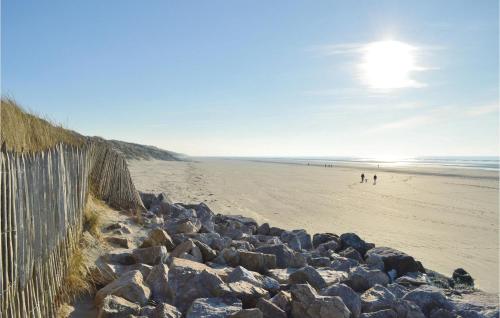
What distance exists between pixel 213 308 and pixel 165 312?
1.45ft

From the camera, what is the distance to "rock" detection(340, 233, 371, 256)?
750 centimetres

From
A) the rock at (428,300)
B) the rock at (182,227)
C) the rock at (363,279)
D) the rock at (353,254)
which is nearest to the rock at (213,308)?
the rock at (363,279)

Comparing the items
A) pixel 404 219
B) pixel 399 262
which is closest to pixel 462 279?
pixel 399 262

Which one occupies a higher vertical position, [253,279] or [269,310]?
[253,279]

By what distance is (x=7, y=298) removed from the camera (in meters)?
2.54

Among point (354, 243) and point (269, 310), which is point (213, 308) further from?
point (354, 243)

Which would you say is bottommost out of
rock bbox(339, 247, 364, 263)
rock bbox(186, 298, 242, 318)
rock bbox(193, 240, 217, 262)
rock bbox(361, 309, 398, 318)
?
rock bbox(339, 247, 364, 263)

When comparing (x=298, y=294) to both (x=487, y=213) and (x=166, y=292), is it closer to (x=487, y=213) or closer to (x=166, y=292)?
(x=166, y=292)

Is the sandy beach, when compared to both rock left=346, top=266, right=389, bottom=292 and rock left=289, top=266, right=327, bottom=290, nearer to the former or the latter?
rock left=346, top=266, right=389, bottom=292

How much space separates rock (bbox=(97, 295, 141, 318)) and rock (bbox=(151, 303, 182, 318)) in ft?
0.65

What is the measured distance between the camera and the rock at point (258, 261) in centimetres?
533

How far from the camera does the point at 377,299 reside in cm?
447

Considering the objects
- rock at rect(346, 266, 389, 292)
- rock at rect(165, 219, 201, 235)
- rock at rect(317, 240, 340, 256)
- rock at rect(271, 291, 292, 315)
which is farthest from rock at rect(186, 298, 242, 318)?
rock at rect(317, 240, 340, 256)

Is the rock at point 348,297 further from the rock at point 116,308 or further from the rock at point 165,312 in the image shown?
the rock at point 116,308
